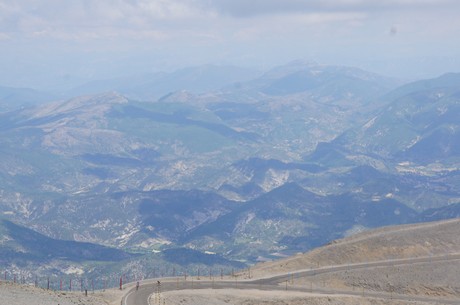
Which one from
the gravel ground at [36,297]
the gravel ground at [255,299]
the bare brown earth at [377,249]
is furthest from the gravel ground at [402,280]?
the gravel ground at [36,297]

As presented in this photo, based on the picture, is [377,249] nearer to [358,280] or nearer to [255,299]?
[358,280]

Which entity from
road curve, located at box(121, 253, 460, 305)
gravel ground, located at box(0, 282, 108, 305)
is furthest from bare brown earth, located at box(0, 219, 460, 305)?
road curve, located at box(121, 253, 460, 305)

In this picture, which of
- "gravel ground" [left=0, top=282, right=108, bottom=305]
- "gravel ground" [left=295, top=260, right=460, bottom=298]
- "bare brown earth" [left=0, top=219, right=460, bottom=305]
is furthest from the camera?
"gravel ground" [left=295, top=260, right=460, bottom=298]

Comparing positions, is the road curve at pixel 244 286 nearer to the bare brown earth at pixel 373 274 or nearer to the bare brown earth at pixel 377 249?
the bare brown earth at pixel 373 274

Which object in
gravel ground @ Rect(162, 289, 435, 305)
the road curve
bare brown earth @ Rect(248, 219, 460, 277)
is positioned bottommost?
gravel ground @ Rect(162, 289, 435, 305)

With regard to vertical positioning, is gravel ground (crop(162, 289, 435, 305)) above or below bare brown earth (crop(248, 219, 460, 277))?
below

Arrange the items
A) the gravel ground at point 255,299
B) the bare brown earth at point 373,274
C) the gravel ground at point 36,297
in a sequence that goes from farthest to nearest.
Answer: the bare brown earth at point 373,274, the gravel ground at point 255,299, the gravel ground at point 36,297

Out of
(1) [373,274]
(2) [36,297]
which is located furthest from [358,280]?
(2) [36,297]

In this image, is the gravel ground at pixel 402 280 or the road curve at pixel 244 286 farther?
the gravel ground at pixel 402 280

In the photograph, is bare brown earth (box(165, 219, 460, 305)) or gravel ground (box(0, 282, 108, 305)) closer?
gravel ground (box(0, 282, 108, 305))

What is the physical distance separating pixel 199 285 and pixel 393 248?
54766mm

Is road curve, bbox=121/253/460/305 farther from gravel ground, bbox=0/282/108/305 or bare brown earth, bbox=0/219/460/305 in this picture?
gravel ground, bbox=0/282/108/305

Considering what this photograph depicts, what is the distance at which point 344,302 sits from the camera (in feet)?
387

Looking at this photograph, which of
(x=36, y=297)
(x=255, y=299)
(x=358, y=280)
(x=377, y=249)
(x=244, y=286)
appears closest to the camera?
(x=36, y=297)
